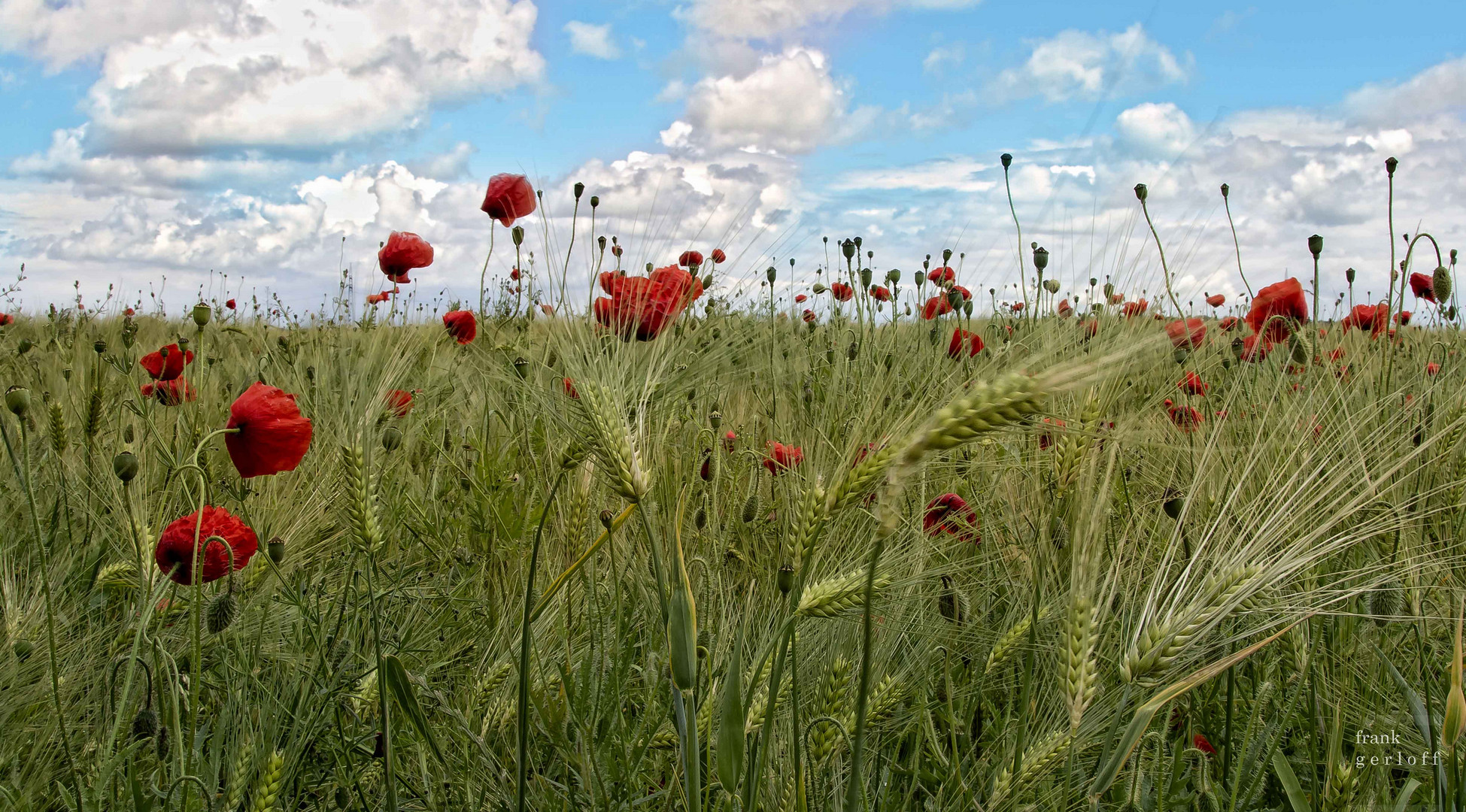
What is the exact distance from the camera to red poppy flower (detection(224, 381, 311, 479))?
124 cm

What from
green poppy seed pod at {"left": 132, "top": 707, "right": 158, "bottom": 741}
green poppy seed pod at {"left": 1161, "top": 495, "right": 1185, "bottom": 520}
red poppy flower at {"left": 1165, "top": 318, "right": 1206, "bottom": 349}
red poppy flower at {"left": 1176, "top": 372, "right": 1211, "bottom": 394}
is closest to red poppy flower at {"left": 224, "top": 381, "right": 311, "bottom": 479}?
green poppy seed pod at {"left": 132, "top": 707, "right": 158, "bottom": 741}

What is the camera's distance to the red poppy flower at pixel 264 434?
1240mm

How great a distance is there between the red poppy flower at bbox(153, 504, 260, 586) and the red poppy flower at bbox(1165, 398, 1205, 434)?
1555mm

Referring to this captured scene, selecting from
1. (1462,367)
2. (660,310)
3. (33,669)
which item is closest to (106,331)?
(33,669)

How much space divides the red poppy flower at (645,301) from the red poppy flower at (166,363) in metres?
1.24

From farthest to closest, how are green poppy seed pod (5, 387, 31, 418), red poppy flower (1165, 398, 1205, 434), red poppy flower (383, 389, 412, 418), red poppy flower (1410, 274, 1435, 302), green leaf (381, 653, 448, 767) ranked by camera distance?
red poppy flower (1410, 274, 1435, 302) < red poppy flower (383, 389, 412, 418) < red poppy flower (1165, 398, 1205, 434) < green poppy seed pod (5, 387, 31, 418) < green leaf (381, 653, 448, 767)

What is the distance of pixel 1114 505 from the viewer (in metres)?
1.94

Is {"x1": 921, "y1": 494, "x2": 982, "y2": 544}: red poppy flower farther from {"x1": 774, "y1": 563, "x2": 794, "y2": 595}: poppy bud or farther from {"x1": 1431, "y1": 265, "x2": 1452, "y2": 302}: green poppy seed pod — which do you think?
{"x1": 1431, "y1": 265, "x2": 1452, "y2": 302}: green poppy seed pod

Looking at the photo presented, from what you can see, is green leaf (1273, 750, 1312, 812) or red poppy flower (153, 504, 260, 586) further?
red poppy flower (153, 504, 260, 586)

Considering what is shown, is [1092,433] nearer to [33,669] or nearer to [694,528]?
[694,528]

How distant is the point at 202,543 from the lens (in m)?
1.12

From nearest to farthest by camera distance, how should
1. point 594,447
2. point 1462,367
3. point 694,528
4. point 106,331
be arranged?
point 594,447
point 694,528
point 1462,367
point 106,331

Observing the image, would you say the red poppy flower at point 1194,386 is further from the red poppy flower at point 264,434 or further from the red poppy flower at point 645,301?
the red poppy flower at point 264,434

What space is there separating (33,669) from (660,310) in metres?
1.12
